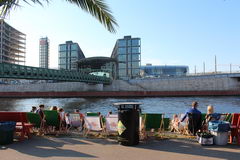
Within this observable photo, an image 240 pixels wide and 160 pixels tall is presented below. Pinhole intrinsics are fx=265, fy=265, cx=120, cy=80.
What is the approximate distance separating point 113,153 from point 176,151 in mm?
1589

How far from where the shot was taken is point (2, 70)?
40.3 m

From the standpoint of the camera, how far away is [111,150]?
6.79 metres

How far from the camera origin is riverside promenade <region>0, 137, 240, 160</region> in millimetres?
6141

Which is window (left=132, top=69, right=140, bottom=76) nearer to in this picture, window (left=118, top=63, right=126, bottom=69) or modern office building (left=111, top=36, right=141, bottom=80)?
modern office building (left=111, top=36, right=141, bottom=80)

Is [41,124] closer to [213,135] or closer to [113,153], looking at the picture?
[113,153]

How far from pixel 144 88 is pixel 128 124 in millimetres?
80070

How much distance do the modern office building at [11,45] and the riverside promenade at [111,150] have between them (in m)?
119

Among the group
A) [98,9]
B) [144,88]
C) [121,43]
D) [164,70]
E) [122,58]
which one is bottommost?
[144,88]

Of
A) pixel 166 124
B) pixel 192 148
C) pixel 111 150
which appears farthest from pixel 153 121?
pixel 111 150

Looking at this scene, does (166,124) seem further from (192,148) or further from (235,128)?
(192,148)

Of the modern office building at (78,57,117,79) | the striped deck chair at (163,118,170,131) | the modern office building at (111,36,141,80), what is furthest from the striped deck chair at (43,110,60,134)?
the modern office building at (111,36,141,80)

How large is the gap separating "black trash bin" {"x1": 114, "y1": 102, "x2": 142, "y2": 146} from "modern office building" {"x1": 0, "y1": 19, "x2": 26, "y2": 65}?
119573 millimetres

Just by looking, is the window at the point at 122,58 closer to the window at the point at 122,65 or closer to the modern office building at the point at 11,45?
the window at the point at 122,65

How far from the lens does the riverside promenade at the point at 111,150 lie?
6141mm
